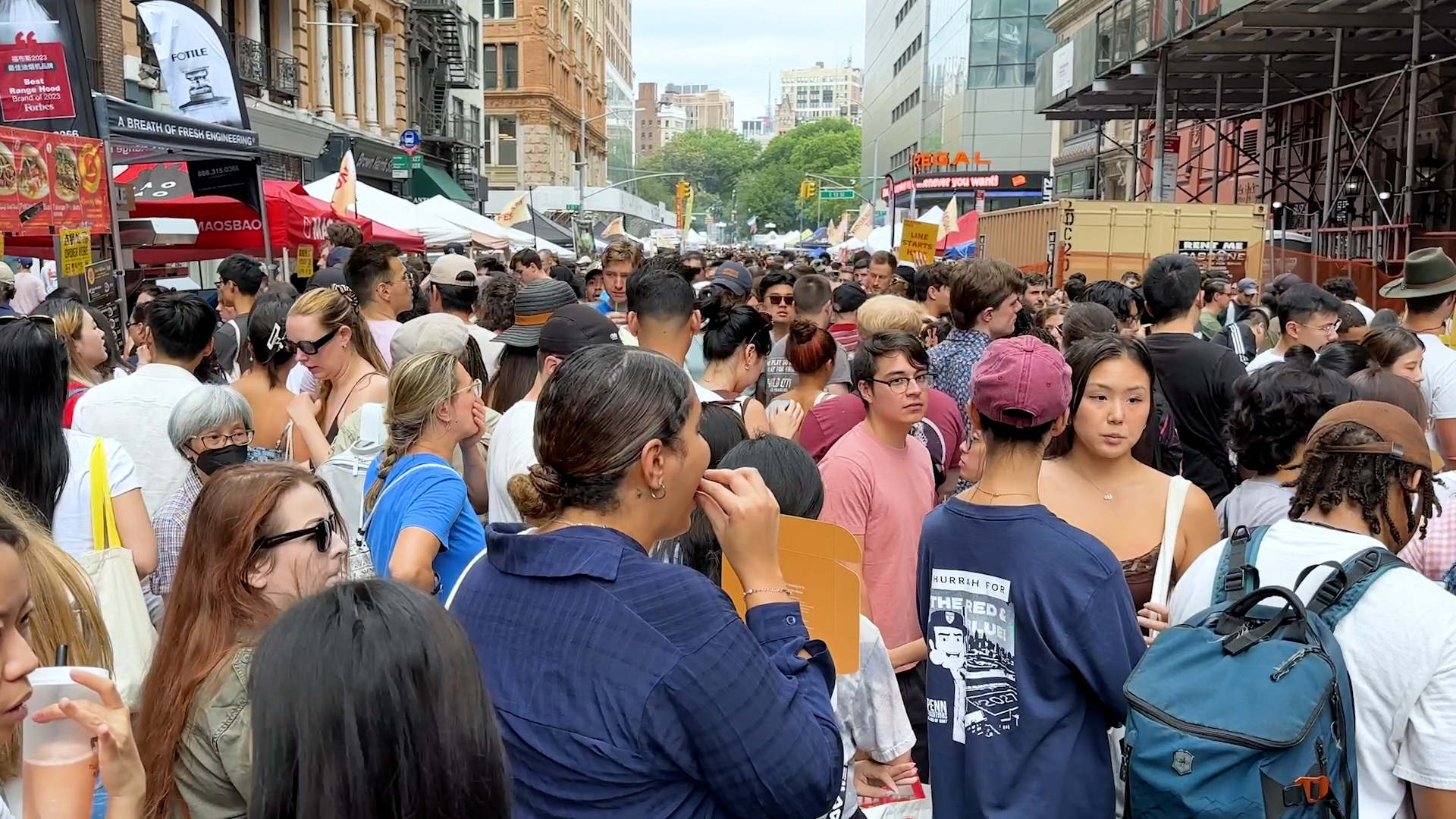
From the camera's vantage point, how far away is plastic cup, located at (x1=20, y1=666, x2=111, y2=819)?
1.76 metres

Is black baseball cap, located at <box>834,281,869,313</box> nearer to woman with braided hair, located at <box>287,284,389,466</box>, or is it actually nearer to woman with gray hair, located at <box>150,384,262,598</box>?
woman with braided hair, located at <box>287,284,389,466</box>

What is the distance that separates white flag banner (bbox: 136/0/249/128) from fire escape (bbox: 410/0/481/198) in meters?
29.0

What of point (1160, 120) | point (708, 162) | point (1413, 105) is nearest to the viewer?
point (1413, 105)

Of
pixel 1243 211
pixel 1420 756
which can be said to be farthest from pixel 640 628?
pixel 1243 211

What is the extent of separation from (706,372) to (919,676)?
235 centimetres

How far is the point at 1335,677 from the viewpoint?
2.43 m

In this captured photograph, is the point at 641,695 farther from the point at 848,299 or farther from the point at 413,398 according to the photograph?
the point at 848,299

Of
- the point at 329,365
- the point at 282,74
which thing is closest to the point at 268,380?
the point at 329,365

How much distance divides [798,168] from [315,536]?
5279 inches

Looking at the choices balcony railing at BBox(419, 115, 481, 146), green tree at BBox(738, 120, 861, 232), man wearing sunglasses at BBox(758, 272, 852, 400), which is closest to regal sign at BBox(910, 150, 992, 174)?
balcony railing at BBox(419, 115, 481, 146)

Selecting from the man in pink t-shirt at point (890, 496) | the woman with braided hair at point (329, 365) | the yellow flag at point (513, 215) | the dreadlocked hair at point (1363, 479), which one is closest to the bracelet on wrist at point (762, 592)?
the dreadlocked hair at point (1363, 479)

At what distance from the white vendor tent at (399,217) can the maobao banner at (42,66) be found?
8384 millimetres

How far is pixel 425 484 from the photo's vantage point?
3.78 metres

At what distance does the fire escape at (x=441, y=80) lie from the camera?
39656 mm
